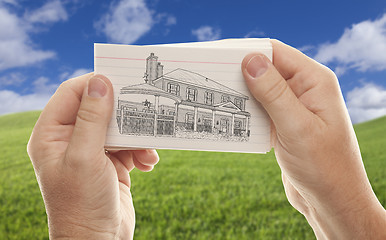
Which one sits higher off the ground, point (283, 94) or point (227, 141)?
point (283, 94)

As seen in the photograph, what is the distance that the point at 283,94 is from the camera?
4.38 feet

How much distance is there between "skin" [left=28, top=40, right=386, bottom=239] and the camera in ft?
4.48

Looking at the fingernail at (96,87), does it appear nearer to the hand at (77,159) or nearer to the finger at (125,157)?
the hand at (77,159)

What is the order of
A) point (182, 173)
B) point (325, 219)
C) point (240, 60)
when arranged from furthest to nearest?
point (182, 173), point (325, 219), point (240, 60)

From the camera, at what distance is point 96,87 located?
A: 4.62 feet

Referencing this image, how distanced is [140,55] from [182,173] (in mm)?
5371

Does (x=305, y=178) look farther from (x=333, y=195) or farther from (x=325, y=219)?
(x=325, y=219)

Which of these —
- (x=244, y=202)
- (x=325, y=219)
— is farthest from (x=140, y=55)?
(x=244, y=202)

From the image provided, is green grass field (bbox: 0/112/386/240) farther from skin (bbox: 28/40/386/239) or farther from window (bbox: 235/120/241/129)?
window (bbox: 235/120/241/129)

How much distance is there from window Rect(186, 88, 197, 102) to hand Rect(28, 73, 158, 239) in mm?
359

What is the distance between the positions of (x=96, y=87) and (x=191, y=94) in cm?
44

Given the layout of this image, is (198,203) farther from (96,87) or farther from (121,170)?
(96,87)

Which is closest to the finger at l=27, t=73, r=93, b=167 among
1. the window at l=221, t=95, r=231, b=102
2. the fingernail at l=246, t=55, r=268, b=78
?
the window at l=221, t=95, r=231, b=102

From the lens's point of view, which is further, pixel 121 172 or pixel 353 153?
pixel 121 172
